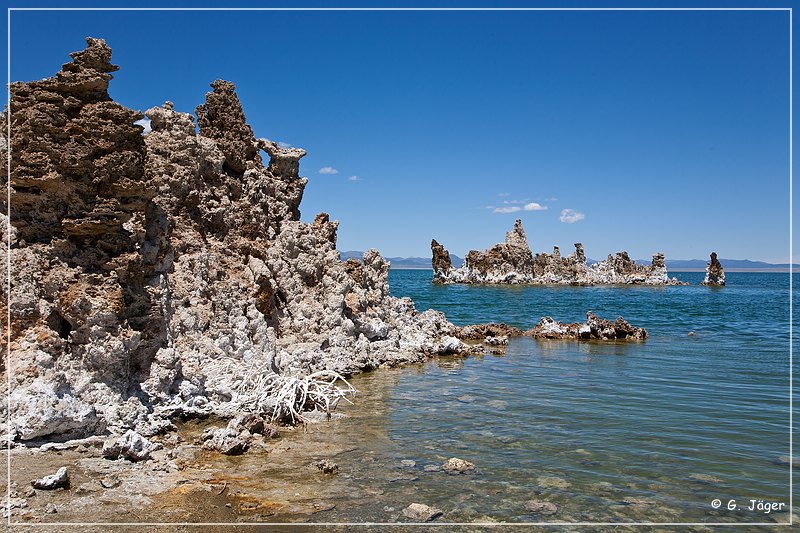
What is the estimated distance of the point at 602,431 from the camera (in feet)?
38.7

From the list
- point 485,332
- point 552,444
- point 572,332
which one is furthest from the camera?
point 572,332

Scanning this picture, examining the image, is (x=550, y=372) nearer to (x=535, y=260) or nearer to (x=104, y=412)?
(x=104, y=412)

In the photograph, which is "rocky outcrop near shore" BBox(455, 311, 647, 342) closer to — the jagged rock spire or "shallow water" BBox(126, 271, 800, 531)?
"shallow water" BBox(126, 271, 800, 531)

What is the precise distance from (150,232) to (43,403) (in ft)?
12.3

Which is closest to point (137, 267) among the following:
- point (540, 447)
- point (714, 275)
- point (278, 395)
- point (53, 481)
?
point (278, 395)

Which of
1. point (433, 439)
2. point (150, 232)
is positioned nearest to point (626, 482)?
point (433, 439)

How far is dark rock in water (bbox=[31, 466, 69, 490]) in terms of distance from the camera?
7014 mm

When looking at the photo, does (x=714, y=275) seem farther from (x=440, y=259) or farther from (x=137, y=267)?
(x=137, y=267)

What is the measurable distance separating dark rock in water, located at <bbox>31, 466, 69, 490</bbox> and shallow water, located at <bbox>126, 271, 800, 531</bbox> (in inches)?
79.1

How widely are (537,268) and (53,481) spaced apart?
348ft

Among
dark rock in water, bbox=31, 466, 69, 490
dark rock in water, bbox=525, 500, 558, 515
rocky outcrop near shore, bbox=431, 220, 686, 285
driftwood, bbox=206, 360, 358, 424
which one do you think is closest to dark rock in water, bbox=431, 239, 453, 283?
rocky outcrop near shore, bbox=431, 220, 686, 285

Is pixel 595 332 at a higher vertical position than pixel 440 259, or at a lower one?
lower

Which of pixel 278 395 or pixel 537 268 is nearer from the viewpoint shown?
pixel 278 395

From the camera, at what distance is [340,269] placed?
16.8 meters
